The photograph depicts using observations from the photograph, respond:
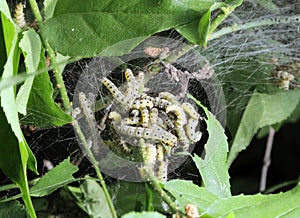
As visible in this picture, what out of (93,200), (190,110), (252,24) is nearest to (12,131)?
(190,110)

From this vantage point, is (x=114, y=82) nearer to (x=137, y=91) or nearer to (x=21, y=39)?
(x=137, y=91)

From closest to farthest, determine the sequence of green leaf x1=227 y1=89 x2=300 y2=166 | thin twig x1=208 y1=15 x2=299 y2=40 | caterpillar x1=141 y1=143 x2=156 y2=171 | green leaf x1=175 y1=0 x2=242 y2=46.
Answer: green leaf x1=175 y1=0 x2=242 y2=46
caterpillar x1=141 y1=143 x2=156 y2=171
thin twig x1=208 y1=15 x2=299 y2=40
green leaf x1=227 y1=89 x2=300 y2=166

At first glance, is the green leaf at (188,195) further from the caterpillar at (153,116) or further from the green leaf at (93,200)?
the green leaf at (93,200)

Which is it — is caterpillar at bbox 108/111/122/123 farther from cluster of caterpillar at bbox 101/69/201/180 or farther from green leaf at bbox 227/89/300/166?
green leaf at bbox 227/89/300/166

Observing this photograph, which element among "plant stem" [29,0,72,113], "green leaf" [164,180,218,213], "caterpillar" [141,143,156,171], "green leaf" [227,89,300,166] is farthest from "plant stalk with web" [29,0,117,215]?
"green leaf" [227,89,300,166]

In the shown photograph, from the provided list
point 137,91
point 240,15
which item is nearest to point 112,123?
point 137,91

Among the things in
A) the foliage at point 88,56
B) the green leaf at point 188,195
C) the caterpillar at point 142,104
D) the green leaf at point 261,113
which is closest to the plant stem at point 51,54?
the foliage at point 88,56
